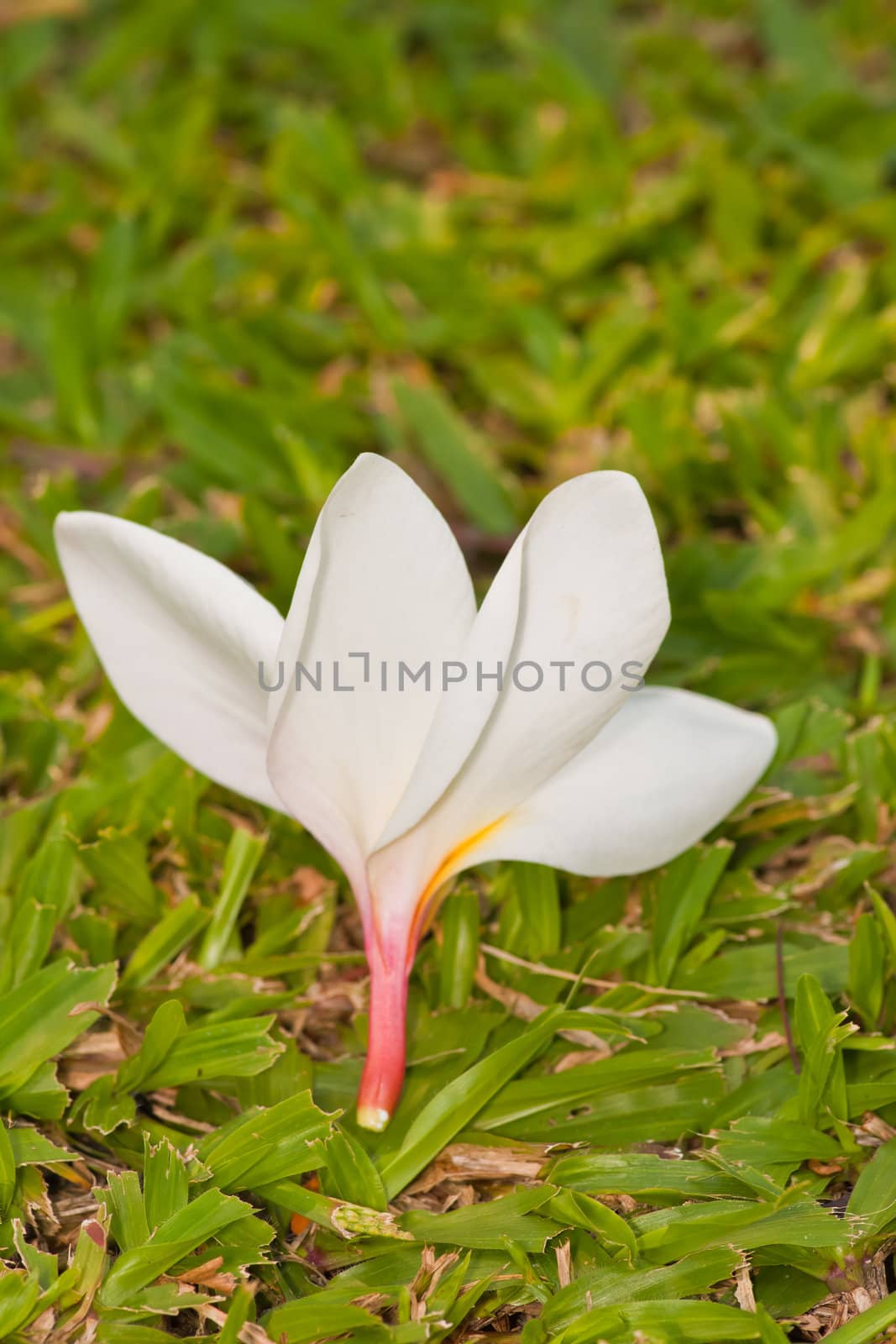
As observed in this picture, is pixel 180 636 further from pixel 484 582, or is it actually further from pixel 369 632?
pixel 484 582

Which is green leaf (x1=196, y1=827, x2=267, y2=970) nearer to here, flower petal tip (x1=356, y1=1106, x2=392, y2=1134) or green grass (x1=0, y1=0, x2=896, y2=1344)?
green grass (x1=0, y1=0, x2=896, y2=1344)

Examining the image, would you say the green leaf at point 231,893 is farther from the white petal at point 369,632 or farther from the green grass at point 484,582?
the white petal at point 369,632

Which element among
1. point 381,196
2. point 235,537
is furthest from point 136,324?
point 235,537

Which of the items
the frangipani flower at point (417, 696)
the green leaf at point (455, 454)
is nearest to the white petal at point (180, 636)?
the frangipani flower at point (417, 696)

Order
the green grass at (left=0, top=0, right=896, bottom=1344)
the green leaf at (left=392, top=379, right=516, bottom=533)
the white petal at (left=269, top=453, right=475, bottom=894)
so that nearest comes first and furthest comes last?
the white petal at (left=269, top=453, right=475, bottom=894)
the green grass at (left=0, top=0, right=896, bottom=1344)
the green leaf at (left=392, top=379, right=516, bottom=533)

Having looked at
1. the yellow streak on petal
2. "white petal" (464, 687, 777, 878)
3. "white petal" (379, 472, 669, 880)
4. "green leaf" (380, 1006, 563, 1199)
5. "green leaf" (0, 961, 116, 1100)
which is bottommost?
"green leaf" (380, 1006, 563, 1199)

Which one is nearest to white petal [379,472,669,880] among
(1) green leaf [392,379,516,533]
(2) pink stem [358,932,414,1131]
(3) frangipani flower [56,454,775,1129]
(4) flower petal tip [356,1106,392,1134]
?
(3) frangipani flower [56,454,775,1129]
